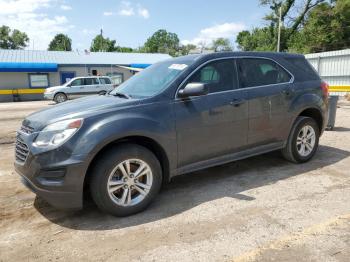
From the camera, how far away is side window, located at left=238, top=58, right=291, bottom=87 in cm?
466

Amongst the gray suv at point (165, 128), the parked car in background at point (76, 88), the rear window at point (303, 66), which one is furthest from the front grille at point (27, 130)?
the parked car in background at point (76, 88)

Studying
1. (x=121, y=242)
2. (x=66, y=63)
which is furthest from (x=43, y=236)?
(x=66, y=63)

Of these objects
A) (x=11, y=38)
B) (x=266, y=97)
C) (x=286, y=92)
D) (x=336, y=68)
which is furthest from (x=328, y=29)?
(x=11, y=38)

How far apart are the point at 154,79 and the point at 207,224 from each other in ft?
6.83

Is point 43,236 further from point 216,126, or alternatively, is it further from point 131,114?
point 216,126

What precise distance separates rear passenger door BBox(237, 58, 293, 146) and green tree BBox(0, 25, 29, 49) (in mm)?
84294

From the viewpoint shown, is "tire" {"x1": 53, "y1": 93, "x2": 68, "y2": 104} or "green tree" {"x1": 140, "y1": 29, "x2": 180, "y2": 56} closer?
"tire" {"x1": 53, "y1": 93, "x2": 68, "y2": 104}

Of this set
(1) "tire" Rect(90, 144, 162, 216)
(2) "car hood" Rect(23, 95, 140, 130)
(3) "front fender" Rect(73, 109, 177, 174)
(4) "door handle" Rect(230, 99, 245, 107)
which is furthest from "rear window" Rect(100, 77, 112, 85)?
(1) "tire" Rect(90, 144, 162, 216)

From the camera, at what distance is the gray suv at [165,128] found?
3359 millimetres

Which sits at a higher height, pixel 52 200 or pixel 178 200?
pixel 52 200

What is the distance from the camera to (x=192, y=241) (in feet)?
10.2

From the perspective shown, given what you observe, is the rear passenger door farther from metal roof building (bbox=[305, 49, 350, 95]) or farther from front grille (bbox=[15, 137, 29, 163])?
metal roof building (bbox=[305, 49, 350, 95])

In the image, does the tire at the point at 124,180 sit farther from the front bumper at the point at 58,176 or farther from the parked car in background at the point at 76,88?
the parked car in background at the point at 76,88

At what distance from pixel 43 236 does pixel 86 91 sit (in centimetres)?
1939
